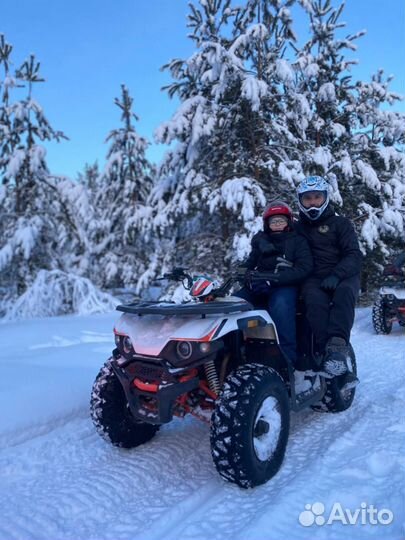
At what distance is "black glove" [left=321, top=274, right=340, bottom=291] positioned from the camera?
151 inches

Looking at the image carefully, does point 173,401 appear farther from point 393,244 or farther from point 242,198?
point 393,244

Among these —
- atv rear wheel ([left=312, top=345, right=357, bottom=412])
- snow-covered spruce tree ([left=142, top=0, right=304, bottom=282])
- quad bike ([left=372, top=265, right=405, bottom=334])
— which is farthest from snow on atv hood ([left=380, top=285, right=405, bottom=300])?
atv rear wheel ([left=312, top=345, right=357, bottom=412])

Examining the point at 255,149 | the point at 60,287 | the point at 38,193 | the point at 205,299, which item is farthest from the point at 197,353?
the point at 38,193

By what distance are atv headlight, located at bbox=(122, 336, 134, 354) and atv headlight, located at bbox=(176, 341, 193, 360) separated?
38 cm

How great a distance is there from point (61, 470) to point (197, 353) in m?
1.30

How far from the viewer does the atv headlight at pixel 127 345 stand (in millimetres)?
3137

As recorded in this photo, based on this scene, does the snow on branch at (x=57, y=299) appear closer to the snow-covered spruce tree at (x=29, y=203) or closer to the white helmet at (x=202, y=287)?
the snow-covered spruce tree at (x=29, y=203)

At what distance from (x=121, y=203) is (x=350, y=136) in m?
8.48

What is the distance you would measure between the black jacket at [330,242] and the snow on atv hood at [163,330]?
1680 millimetres

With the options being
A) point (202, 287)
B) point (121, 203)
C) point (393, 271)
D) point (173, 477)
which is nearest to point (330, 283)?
point (202, 287)

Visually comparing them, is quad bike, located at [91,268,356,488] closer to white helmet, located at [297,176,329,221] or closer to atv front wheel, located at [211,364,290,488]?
atv front wheel, located at [211,364,290,488]

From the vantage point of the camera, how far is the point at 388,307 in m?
8.71

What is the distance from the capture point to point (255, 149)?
11289 millimetres

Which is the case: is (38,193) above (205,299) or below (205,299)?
above
